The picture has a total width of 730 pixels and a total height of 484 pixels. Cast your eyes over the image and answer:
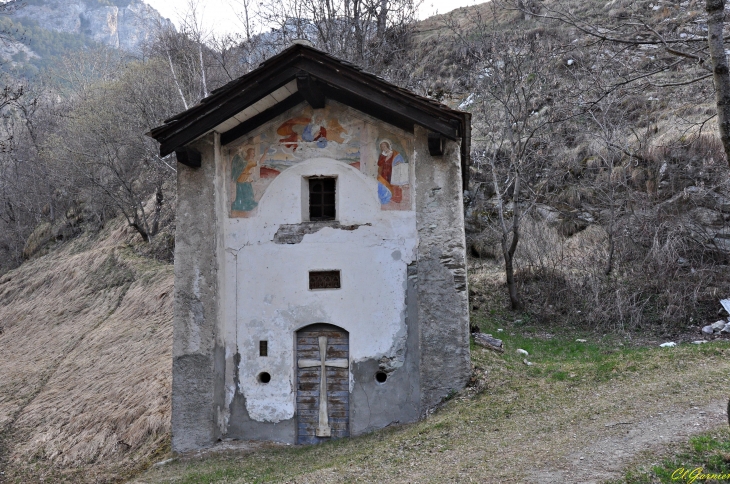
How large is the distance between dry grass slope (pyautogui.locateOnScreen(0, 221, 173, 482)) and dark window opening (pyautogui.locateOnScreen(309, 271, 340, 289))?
4033mm

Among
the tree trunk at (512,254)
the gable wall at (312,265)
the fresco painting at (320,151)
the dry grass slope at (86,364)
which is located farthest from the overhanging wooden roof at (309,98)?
the tree trunk at (512,254)

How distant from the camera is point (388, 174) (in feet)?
34.4

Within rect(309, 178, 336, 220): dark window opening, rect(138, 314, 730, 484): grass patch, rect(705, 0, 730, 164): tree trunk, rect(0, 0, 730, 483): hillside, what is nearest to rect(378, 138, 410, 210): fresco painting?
rect(309, 178, 336, 220): dark window opening

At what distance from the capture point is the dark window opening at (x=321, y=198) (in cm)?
1076

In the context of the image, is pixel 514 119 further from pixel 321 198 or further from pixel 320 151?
pixel 321 198

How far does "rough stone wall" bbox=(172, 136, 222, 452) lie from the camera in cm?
1016

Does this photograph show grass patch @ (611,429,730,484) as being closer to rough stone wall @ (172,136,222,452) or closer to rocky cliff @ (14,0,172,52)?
rough stone wall @ (172,136,222,452)

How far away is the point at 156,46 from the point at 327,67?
26087 mm

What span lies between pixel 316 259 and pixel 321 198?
1.10m

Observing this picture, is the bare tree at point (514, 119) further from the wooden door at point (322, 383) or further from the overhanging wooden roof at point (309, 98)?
the wooden door at point (322, 383)

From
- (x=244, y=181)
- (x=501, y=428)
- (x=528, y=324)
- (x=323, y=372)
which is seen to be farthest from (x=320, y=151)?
(x=528, y=324)

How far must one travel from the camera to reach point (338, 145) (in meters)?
10.6

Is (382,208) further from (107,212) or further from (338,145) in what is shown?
(107,212)

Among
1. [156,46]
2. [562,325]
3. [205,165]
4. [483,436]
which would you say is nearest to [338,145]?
[205,165]
